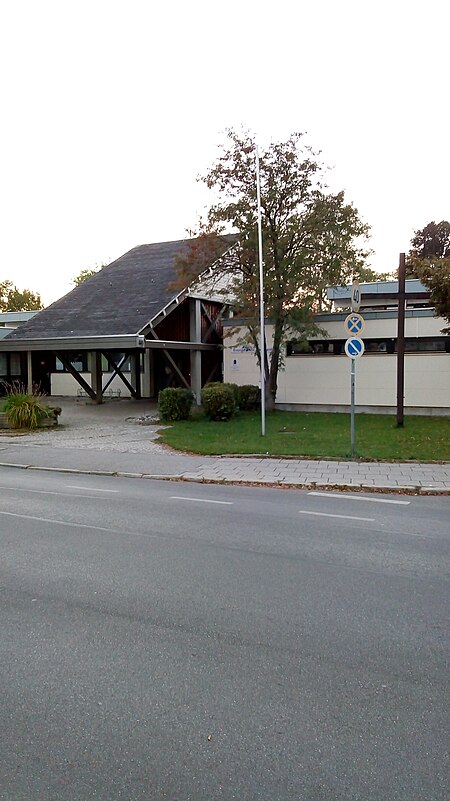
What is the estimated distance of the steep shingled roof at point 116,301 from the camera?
74.5 feet

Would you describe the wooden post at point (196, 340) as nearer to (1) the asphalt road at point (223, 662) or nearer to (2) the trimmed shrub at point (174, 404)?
(2) the trimmed shrub at point (174, 404)

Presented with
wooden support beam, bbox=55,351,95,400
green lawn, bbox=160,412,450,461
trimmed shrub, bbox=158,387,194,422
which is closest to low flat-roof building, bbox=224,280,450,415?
green lawn, bbox=160,412,450,461

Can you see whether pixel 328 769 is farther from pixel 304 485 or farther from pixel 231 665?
pixel 304 485

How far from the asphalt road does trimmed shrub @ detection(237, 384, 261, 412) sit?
15.7m

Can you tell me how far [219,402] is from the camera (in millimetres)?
19516

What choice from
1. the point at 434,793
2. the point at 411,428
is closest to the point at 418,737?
the point at 434,793

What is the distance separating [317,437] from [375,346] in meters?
7.56

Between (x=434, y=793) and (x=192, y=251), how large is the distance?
19659 millimetres

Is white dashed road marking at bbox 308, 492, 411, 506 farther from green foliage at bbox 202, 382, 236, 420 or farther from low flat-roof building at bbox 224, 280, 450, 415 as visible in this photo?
low flat-roof building at bbox 224, 280, 450, 415

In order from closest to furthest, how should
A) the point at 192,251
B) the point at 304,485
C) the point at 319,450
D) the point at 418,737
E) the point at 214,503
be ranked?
the point at 418,737 → the point at 214,503 → the point at 304,485 → the point at 319,450 → the point at 192,251

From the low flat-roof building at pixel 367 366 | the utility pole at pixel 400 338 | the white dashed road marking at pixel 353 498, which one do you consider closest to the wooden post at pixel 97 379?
the low flat-roof building at pixel 367 366

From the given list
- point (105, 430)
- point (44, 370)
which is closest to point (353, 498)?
point (105, 430)

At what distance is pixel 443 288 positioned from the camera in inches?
589

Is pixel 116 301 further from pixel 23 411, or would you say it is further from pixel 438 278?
pixel 438 278
